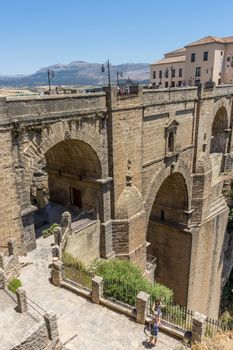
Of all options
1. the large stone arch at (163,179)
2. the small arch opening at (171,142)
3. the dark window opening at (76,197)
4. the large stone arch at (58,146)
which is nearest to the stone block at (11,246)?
the large stone arch at (58,146)

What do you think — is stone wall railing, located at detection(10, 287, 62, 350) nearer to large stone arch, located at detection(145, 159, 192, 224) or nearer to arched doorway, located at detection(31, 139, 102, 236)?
arched doorway, located at detection(31, 139, 102, 236)

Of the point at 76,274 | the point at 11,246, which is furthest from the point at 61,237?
the point at 11,246

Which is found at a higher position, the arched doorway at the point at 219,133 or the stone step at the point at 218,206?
the arched doorway at the point at 219,133

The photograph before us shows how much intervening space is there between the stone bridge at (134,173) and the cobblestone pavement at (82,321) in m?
1.45

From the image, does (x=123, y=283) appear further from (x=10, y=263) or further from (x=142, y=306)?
(x=10, y=263)

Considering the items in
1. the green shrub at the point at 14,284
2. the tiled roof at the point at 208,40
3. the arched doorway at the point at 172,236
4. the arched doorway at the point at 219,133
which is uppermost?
the tiled roof at the point at 208,40

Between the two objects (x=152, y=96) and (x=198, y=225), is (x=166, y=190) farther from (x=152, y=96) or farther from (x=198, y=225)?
(x=152, y=96)

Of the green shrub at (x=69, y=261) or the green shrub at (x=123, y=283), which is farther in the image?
the green shrub at (x=69, y=261)

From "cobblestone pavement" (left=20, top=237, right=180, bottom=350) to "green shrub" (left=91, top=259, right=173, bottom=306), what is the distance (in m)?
0.82

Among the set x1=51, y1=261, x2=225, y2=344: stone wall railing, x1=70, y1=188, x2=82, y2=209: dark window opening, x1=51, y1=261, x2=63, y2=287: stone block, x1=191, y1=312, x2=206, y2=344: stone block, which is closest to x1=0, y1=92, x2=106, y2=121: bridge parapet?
x1=70, y1=188, x2=82, y2=209: dark window opening

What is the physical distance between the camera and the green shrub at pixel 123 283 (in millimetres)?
12456

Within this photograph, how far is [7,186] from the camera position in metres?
11.9

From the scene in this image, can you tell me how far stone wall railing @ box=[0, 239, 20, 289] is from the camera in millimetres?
11758

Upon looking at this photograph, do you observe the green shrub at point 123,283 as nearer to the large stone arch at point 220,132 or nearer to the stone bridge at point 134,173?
the stone bridge at point 134,173
